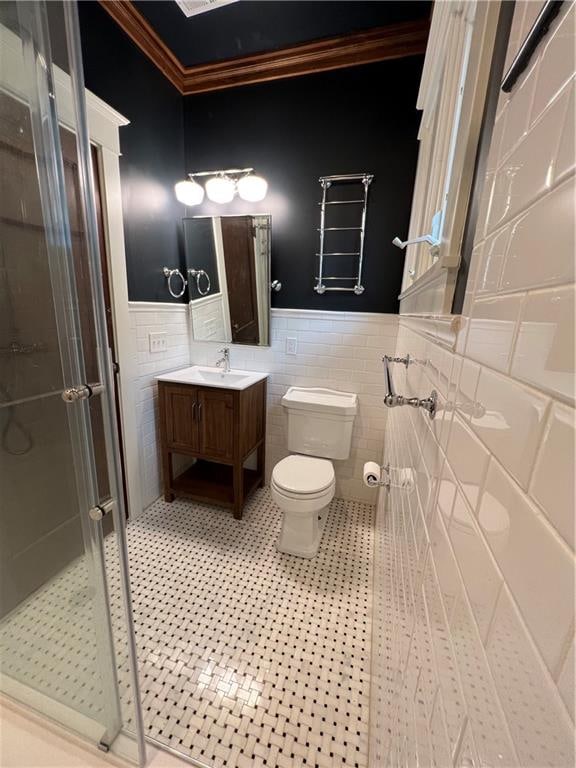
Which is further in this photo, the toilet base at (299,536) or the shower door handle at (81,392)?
the toilet base at (299,536)

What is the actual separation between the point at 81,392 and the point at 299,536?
142 centimetres

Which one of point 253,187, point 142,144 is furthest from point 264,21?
point 142,144

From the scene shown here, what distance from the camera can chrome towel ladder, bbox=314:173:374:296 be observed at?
186cm

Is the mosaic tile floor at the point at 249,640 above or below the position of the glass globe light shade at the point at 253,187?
below

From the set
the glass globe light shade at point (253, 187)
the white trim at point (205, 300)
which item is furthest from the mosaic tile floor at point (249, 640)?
the glass globe light shade at point (253, 187)

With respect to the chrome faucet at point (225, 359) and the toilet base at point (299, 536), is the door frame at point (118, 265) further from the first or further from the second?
the toilet base at point (299, 536)

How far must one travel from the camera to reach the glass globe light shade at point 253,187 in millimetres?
1978

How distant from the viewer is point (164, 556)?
1742mm

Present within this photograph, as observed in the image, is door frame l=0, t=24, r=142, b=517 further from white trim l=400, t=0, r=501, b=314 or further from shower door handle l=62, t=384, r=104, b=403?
white trim l=400, t=0, r=501, b=314

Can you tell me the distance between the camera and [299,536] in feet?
5.75

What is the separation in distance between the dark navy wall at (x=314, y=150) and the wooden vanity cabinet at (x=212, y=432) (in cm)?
79

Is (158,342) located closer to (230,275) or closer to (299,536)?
→ (230,275)

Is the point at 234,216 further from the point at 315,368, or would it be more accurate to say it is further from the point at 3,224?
the point at 3,224

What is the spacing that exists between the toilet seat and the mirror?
0.88 meters
